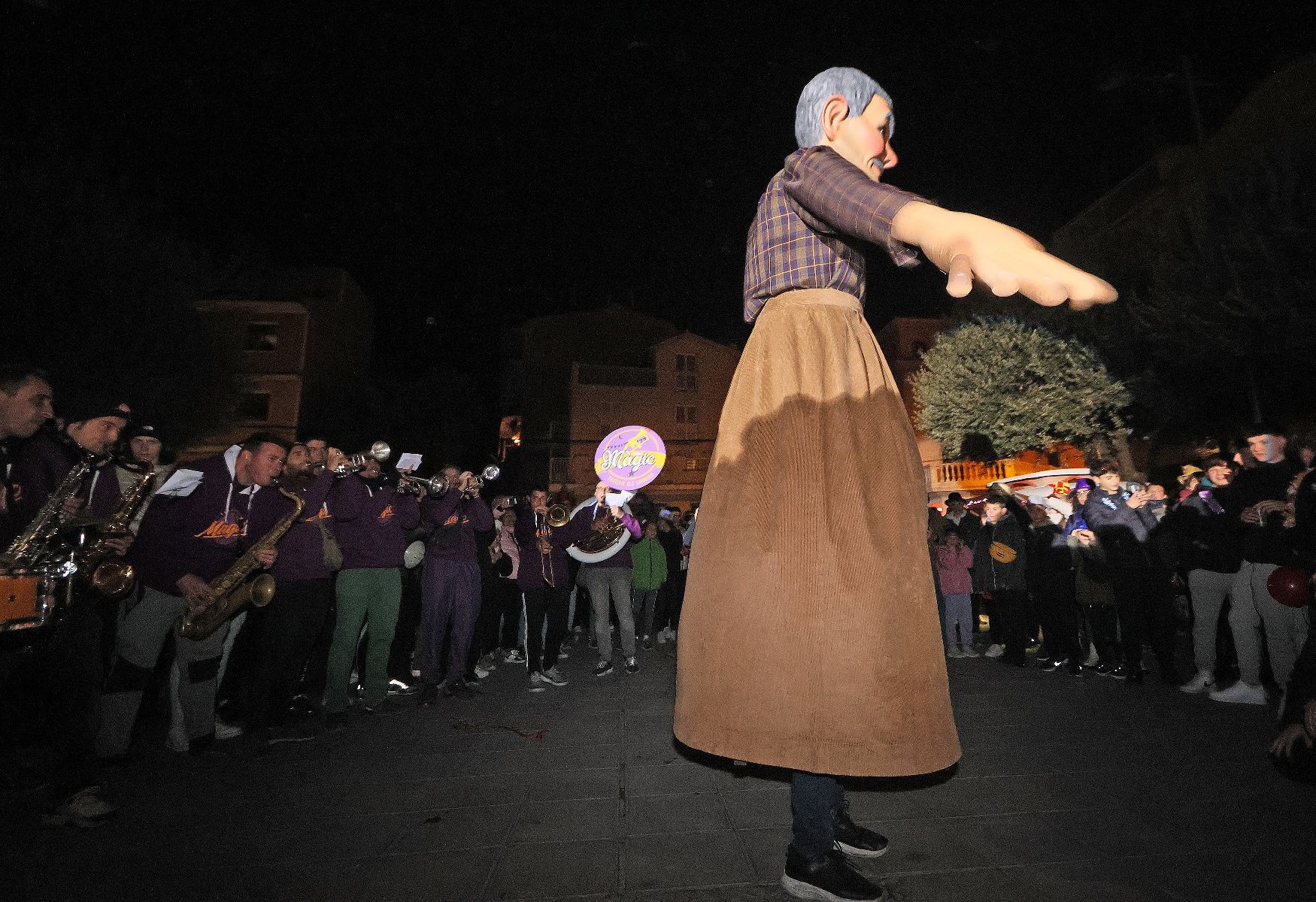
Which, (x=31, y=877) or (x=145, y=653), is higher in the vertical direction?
(x=145, y=653)

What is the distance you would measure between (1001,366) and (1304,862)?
21467 mm

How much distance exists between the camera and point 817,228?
6.32 ft

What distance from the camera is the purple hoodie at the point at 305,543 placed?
211 inches

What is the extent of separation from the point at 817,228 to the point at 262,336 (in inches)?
1488

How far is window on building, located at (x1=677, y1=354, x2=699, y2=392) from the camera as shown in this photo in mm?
37500

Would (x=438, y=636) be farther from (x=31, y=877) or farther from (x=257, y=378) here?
(x=257, y=378)

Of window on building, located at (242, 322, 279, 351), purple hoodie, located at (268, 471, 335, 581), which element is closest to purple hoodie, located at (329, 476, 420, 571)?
purple hoodie, located at (268, 471, 335, 581)

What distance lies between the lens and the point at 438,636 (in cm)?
655

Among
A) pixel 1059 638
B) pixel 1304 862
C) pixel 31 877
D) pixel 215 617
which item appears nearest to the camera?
pixel 1304 862

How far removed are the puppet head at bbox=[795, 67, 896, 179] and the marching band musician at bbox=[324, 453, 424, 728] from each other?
5051 mm

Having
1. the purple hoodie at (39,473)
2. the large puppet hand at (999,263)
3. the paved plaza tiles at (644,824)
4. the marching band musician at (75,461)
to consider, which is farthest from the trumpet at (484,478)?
the large puppet hand at (999,263)

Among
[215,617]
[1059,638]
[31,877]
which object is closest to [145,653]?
[215,617]

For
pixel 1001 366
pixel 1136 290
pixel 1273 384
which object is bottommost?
pixel 1273 384

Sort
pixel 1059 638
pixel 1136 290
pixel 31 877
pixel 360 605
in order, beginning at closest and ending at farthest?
pixel 31 877 → pixel 360 605 → pixel 1059 638 → pixel 1136 290
